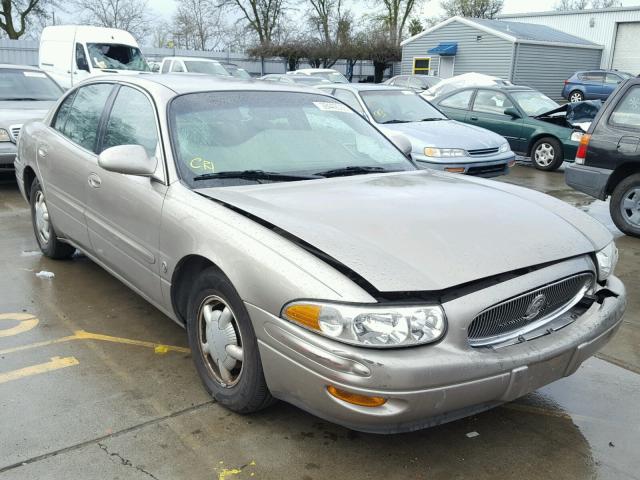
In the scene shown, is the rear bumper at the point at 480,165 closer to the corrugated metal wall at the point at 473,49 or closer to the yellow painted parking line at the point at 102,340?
the yellow painted parking line at the point at 102,340

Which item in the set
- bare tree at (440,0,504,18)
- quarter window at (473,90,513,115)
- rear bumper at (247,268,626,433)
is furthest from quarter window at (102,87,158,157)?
bare tree at (440,0,504,18)

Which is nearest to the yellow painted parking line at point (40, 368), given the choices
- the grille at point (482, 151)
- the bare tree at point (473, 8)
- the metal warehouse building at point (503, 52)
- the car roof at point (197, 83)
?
the car roof at point (197, 83)

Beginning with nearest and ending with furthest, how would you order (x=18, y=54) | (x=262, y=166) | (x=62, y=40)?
(x=262, y=166) < (x=62, y=40) < (x=18, y=54)

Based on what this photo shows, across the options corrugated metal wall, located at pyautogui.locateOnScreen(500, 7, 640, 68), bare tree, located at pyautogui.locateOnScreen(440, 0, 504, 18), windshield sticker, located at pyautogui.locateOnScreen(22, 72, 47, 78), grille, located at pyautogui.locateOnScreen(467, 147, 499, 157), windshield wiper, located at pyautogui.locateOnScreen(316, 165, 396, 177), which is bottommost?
grille, located at pyautogui.locateOnScreen(467, 147, 499, 157)

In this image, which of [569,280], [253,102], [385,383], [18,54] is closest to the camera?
[385,383]

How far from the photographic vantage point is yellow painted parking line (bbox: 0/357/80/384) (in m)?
3.46

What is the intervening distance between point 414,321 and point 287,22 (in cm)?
4246

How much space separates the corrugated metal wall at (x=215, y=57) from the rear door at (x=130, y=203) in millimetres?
29828

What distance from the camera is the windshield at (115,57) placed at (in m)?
16.2

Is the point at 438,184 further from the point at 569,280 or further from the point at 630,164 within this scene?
the point at 630,164

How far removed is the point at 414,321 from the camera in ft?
7.89

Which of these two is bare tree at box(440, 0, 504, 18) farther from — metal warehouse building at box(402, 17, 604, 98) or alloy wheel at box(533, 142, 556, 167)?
alloy wheel at box(533, 142, 556, 167)

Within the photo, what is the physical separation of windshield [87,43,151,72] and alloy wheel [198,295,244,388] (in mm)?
14605

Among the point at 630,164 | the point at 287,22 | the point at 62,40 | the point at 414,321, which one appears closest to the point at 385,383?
the point at 414,321
